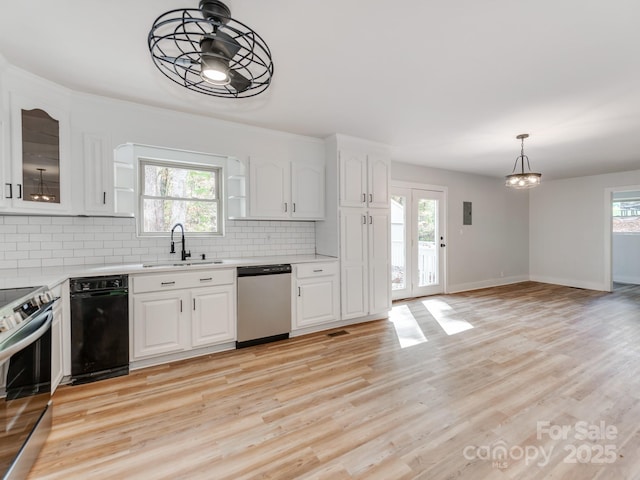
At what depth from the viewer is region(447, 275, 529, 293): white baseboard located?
20.1 feet

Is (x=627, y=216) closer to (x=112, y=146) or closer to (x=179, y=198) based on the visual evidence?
(x=179, y=198)

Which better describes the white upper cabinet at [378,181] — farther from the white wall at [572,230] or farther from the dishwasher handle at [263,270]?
the white wall at [572,230]

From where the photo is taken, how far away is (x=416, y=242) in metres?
5.63

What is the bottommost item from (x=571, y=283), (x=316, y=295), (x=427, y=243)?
(x=571, y=283)

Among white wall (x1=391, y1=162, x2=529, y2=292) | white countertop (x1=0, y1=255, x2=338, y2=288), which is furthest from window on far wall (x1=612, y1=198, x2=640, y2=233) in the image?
white countertop (x1=0, y1=255, x2=338, y2=288)

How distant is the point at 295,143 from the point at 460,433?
3.43 metres

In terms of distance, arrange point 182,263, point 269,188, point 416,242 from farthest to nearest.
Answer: point 416,242 < point 269,188 < point 182,263

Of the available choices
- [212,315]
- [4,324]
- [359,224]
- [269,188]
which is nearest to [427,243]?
[359,224]

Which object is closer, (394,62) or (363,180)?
(394,62)

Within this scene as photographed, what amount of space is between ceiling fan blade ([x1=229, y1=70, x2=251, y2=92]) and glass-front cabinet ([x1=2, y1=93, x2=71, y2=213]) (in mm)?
1883

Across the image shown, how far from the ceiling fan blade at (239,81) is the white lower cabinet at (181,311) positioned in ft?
6.07

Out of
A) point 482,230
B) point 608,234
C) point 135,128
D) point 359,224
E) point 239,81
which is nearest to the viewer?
point 239,81

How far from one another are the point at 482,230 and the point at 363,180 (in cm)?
391

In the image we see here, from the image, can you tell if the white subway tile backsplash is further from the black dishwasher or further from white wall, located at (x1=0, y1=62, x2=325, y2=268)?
the black dishwasher
